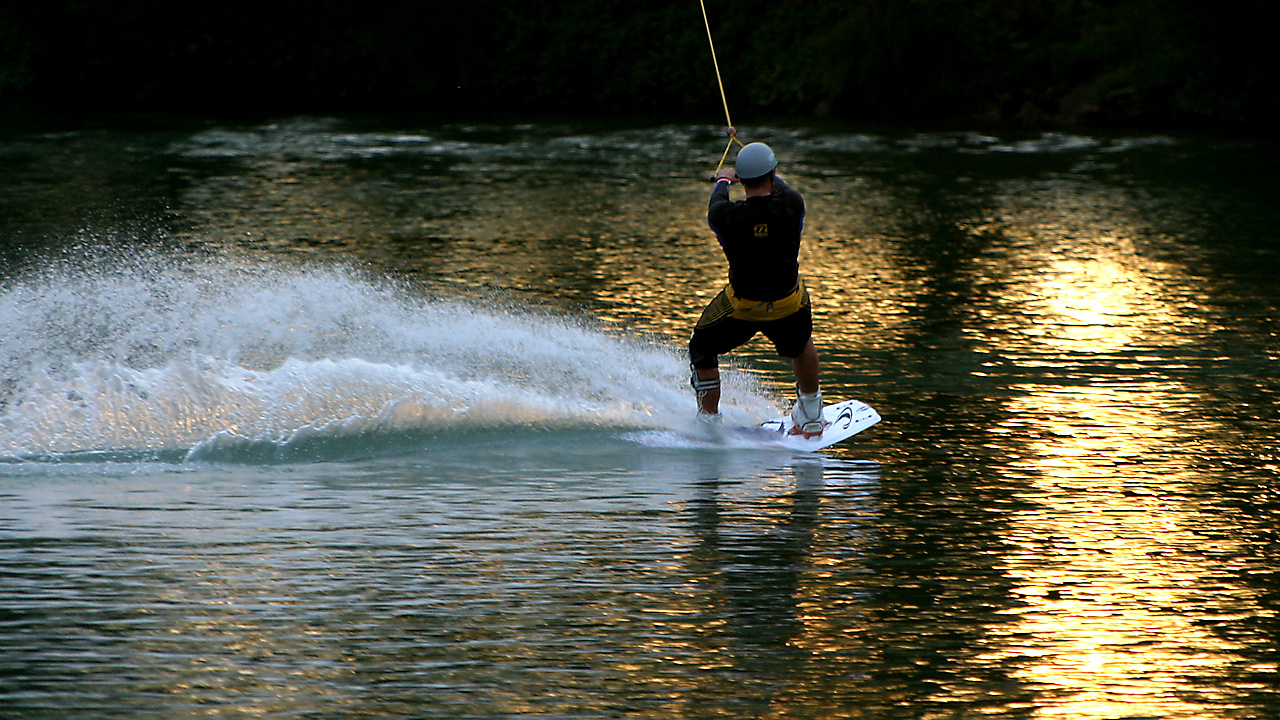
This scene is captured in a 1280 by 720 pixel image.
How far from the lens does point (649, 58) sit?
3183cm

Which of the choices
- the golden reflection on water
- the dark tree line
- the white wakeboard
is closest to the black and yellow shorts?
the white wakeboard

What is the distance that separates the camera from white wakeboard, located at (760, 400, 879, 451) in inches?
287

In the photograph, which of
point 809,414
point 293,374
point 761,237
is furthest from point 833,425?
point 293,374

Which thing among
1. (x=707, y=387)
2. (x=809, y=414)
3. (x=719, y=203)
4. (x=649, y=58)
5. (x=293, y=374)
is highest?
(x=649, y=58)

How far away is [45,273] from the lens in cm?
1176

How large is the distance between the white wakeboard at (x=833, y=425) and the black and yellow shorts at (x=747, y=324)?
380 millimetres

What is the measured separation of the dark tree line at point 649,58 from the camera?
26.8 m

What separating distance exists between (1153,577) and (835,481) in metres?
1.60

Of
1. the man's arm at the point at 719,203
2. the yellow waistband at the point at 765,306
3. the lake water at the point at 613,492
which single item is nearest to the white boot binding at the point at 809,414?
the lake water at the point at 613,492

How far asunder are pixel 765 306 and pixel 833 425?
74 cm

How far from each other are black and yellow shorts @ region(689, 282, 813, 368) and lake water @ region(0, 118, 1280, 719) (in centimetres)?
43

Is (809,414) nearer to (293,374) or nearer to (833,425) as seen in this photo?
(833,425)

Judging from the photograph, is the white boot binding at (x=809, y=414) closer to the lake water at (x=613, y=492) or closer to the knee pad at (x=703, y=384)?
the lake water at (x=613, y=492)

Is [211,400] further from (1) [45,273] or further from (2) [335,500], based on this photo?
(1) [45,273]
